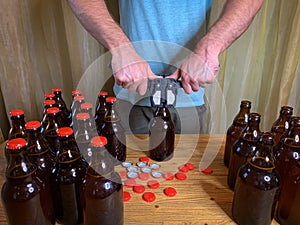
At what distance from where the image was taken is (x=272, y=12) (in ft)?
3.56

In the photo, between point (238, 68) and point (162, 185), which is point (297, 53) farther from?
point (162, 185)

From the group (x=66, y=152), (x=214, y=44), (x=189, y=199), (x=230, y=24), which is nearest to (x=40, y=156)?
(x=66, y=152)

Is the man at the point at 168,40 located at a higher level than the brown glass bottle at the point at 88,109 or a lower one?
higher

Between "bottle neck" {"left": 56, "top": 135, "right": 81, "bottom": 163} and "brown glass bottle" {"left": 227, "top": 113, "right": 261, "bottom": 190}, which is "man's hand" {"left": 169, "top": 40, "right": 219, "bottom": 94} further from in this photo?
"bottle neck" {"left": 56, "top": 135, "right": 81, "bottom": 163}

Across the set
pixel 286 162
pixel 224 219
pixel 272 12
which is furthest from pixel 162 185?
pixel 272 12

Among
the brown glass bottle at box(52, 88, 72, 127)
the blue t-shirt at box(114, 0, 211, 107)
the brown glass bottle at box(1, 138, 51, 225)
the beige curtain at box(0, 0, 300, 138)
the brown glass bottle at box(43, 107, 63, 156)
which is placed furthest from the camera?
the beige curtain at box(0, 0, 300, 138)

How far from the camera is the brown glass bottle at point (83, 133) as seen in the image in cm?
57

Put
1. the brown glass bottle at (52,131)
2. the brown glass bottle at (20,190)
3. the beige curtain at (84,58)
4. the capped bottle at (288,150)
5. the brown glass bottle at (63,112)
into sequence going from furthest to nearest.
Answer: the beige curtain at (84,58) → the brown glass bottle at (63,112) → the brown glass bottle at (52,131) → the capped bottle at (288,150) → the brown glass bottle at (20,190)

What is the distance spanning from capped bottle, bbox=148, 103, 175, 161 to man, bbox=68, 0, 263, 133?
3.2 inches

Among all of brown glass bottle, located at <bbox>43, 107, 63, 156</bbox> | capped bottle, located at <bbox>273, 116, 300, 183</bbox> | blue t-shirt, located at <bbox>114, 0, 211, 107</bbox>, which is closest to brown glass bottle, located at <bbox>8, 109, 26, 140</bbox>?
brown glass bottle, located at <bbox>43, 107, 63, 156</bbox>

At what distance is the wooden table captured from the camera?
0.53 m

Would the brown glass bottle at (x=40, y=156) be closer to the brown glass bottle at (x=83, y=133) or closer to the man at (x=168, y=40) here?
the brown glass bottle at (x=83, y=133)

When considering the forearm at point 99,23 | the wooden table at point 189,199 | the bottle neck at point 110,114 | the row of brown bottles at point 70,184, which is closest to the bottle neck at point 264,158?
the wooden table at point 189,199

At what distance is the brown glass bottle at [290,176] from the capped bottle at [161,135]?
0.28 meters
